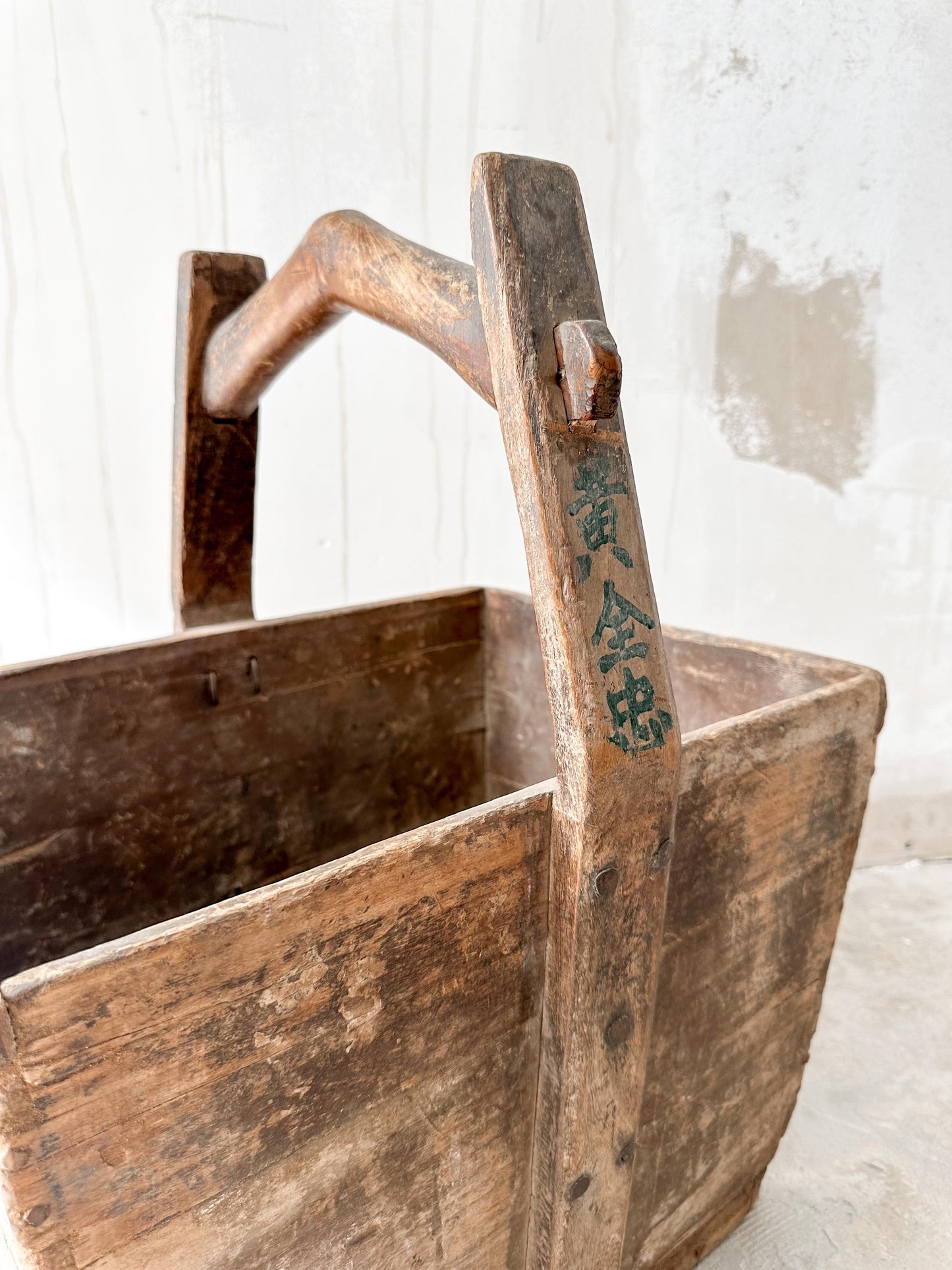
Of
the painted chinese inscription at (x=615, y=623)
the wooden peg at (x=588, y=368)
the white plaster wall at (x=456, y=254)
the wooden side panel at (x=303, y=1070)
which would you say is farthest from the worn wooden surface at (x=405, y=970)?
the white plaster wall at (x=456, y=254)

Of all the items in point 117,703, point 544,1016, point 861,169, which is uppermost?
point 861,169

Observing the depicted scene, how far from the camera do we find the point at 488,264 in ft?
Answer: 2.22

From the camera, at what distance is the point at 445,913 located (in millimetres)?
680

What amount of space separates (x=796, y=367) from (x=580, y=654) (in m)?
1.44

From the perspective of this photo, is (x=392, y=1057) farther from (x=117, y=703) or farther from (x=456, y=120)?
(x=456, y=120)

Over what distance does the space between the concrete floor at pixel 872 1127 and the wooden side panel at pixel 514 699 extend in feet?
2.05

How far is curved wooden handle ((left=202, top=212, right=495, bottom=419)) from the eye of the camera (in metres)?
0.75

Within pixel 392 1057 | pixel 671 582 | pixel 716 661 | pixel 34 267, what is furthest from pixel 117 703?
pixel 671 582

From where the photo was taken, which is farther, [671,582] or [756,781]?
[671,582]

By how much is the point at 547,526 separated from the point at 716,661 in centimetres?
60

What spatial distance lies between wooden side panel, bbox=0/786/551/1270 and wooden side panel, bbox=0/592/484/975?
0.61 metres

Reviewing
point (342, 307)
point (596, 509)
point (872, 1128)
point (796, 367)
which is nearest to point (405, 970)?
point (596, 509)

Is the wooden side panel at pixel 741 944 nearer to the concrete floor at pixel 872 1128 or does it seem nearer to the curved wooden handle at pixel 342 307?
the concrete floor at pixel 872 1128

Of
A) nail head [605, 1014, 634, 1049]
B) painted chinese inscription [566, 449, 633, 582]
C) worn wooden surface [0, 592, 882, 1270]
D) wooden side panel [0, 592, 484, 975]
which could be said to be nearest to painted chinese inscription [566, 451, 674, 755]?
painted chinese inscription [566, 449, 633, 582]
